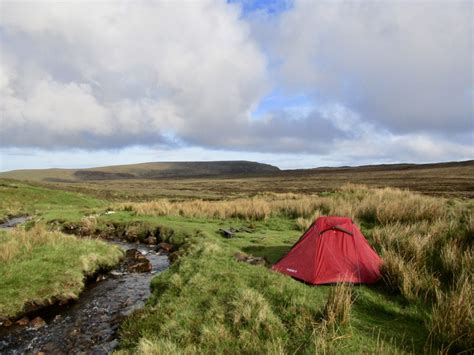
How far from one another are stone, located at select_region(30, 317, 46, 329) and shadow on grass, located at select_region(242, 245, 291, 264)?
8045 millimetres

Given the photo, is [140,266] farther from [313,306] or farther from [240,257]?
[313,306]

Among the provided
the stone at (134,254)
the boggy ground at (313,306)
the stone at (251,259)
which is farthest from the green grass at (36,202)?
the boggy ground at (313,306)

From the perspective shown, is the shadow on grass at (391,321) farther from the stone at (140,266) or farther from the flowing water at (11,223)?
the flowing water at (11,223)

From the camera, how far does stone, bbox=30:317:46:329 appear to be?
35.8 feet

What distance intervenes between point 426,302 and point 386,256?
87.3 inches

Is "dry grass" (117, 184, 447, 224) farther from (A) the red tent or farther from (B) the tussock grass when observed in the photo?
(A) the red tent

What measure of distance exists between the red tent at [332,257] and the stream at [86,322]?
5.37 meters

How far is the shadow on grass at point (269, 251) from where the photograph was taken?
15289 millimetres

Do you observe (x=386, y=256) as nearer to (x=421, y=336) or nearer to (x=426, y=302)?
(x=426, y=302)

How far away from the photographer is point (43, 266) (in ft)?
46.8

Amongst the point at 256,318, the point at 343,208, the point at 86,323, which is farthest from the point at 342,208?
the point at 86,323

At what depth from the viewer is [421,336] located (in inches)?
288

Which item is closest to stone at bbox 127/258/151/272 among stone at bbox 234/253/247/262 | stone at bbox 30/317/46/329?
stone at bbox 234/253/247/262

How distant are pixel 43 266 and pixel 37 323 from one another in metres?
3.71
